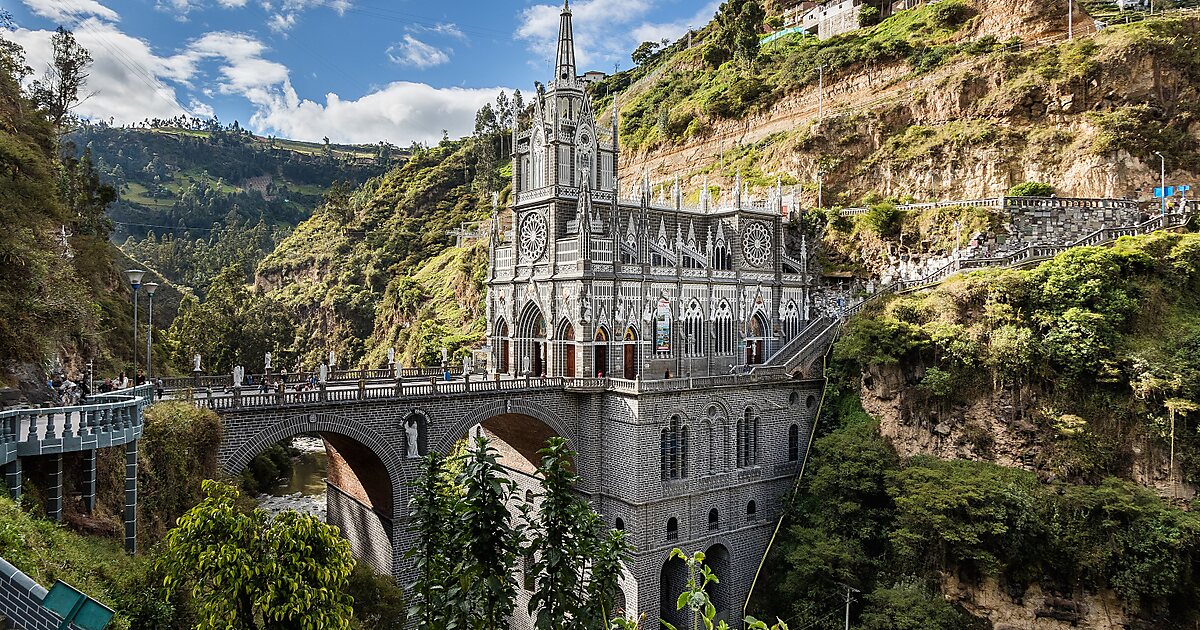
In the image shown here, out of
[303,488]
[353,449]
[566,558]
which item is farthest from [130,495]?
[303,488]

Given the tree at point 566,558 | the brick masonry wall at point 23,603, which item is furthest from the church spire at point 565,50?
the brick masonry wall at point 23,603

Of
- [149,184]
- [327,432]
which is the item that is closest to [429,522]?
[327,432]

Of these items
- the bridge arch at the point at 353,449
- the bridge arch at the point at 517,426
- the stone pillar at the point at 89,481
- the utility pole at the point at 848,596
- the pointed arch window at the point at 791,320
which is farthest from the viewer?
the pointed arch window at the point at 791,320

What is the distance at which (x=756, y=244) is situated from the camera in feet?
142

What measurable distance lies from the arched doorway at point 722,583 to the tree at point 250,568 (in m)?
28.3

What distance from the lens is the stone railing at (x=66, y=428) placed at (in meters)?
14.2

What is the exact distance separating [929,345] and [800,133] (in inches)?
1124

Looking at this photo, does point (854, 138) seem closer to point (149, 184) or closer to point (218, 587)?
point (218, 587)

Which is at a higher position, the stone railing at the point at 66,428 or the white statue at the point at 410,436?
the stone railing at the point at 66,428

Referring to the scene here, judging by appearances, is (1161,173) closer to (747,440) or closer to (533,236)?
(747,440)

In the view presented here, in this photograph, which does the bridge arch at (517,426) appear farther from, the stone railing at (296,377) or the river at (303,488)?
the river at (303,488)

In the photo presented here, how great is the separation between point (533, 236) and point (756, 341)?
15096 millimetres

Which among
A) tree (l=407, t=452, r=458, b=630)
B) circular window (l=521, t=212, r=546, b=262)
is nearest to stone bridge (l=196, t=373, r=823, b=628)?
circular window (l=521, t=212, r=546, b=262)

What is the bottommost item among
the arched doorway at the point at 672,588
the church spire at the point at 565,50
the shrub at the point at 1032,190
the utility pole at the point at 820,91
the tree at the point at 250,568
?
the arched doorway at the point at 672,588
